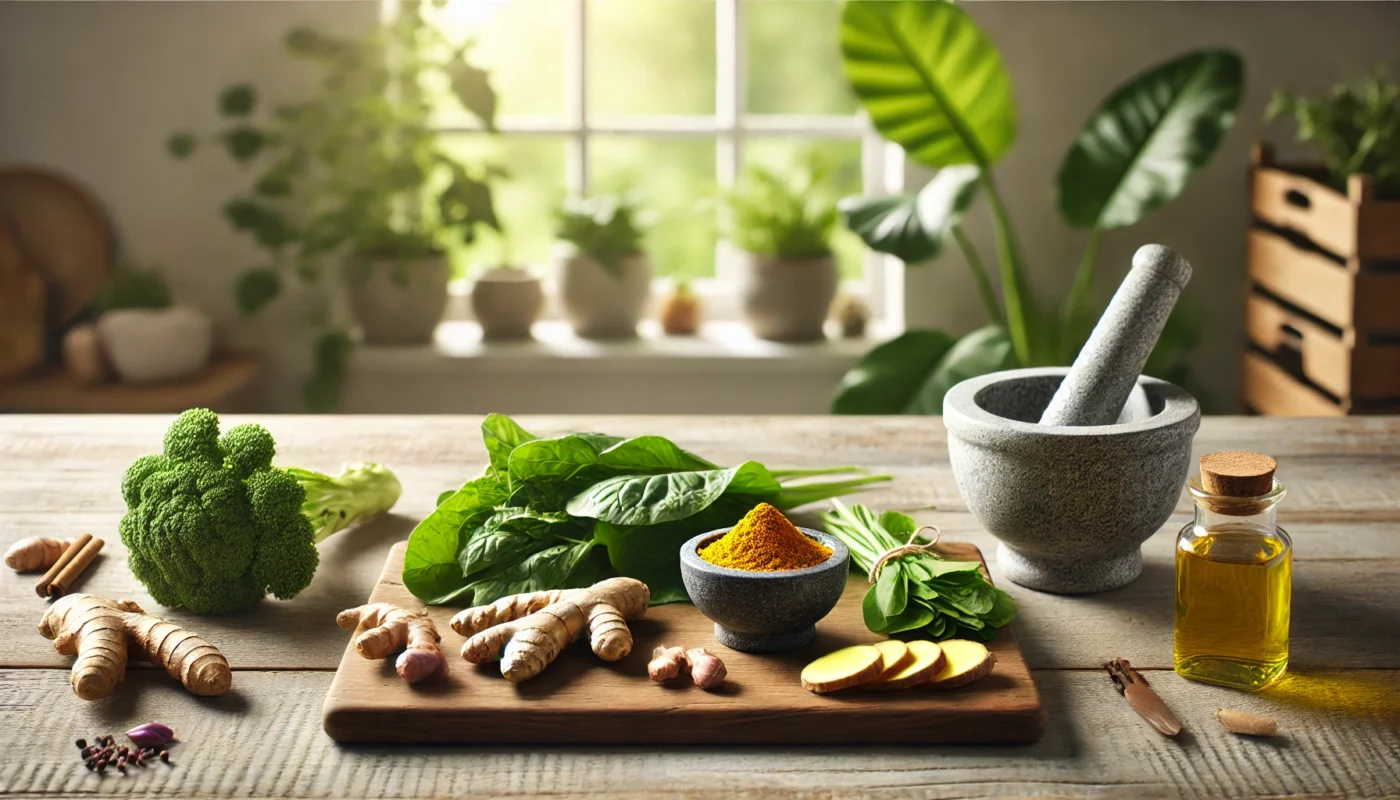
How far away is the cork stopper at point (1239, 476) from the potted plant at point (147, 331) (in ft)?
8.15

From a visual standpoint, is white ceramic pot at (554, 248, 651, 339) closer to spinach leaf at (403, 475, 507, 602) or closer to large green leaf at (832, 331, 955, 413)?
large green leaf at (832, 331, 955, 413)

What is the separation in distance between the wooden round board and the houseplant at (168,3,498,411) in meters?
0.27

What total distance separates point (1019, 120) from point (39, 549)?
2435 mm

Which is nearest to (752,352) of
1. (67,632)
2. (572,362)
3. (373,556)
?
(572,362)

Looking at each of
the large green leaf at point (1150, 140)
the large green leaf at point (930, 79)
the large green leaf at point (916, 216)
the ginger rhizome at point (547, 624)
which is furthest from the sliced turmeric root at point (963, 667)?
the large green leaf at point (930, 79)

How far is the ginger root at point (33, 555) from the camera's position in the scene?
47.3 inches

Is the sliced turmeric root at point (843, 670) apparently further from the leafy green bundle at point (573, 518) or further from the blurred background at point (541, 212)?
the blurred background at point (541, 212)

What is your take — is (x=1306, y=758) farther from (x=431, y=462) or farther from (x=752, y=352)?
(x=752, y=352)

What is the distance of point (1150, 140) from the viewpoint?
2.62 meters

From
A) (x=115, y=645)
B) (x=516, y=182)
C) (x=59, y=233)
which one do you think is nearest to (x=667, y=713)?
(x=115, y=645)

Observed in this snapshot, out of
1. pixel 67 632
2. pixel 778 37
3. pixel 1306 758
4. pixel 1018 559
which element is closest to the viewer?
pixel 1306 758

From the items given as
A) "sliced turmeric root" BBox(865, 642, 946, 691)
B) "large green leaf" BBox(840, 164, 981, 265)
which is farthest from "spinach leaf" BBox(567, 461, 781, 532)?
"large green leaf" BBox(840, 164, 981, 265)

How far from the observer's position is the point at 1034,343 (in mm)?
2766

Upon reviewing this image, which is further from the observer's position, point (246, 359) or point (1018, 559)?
point (246, 359)
